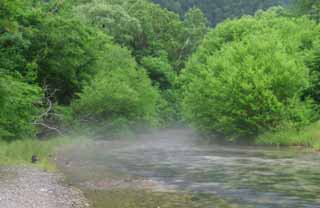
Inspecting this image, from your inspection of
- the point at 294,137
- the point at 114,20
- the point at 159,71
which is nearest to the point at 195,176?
the point at 294,137

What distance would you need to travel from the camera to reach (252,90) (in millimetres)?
52000

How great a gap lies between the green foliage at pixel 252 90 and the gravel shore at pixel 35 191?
25.5 metres

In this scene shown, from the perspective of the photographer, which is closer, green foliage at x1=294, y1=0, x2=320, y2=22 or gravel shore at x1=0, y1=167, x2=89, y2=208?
gravel shore at x1=0, y1=167, x2=89, y2=208

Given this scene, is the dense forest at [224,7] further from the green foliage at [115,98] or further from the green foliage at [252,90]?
the green foliage at [252,90]

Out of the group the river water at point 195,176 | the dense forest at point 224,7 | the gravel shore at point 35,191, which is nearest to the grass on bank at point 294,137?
the river water at point 195,176

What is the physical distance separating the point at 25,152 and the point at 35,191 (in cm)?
1367

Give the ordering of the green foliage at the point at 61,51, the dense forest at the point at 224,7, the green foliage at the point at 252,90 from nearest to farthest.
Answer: the green foliage at the point at 61,51 → the green foliage at the point at 252,90 → the dense forest at the point at 224,7

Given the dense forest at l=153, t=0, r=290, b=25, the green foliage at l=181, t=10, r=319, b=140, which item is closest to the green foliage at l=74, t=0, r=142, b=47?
the green foliage at l=181, t=10, r=319, b=140

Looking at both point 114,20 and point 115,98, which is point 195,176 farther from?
point 114,20

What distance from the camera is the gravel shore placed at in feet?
70.1

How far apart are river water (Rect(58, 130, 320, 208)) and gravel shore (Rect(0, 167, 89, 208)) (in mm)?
846

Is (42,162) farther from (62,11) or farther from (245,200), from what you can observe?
(62,11)

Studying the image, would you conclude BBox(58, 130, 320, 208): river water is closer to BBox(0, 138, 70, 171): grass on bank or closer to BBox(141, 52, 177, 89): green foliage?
BBox(0, 138, 70, 171): grass on bank

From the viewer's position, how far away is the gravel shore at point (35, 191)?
21.4 metres
